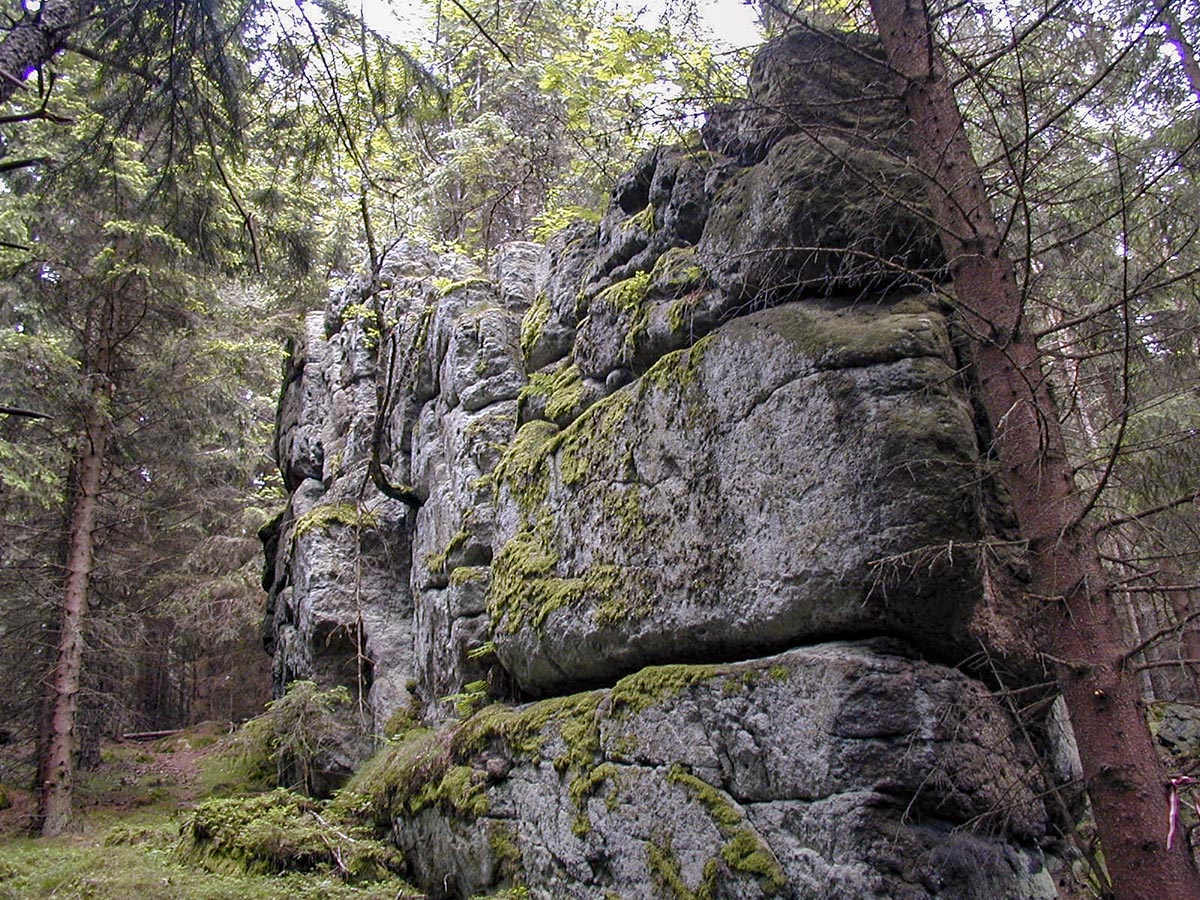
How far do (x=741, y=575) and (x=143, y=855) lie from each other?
6.75 metres

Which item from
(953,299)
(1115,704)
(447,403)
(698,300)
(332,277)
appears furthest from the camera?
(332,277)

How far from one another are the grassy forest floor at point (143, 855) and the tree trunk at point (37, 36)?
5449 millimetres

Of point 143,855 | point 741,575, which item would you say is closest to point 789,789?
point 741,575

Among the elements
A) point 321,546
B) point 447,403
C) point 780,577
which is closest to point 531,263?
point 447,403

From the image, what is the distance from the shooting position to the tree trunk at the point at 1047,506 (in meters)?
2.62

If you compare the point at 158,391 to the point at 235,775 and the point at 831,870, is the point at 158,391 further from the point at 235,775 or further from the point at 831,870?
the point at 831,870

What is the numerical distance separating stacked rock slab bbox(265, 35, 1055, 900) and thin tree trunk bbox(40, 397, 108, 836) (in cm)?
586

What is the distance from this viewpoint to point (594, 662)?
5.09m

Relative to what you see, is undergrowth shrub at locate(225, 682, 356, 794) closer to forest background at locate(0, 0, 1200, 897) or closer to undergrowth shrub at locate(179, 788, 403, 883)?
undergrowth shrub at locate(179, 788, 403, 883)

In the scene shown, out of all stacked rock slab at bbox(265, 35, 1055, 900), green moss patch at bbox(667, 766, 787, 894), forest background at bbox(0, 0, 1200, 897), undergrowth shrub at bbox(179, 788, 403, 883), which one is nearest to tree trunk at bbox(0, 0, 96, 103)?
forest background at bbox(0, 0, 1200, 897)

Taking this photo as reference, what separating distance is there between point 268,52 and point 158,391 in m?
9.61

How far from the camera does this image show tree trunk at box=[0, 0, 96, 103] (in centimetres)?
425

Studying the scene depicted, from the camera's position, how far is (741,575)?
162 inches

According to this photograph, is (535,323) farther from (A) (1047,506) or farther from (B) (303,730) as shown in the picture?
(A) (1047,506)
